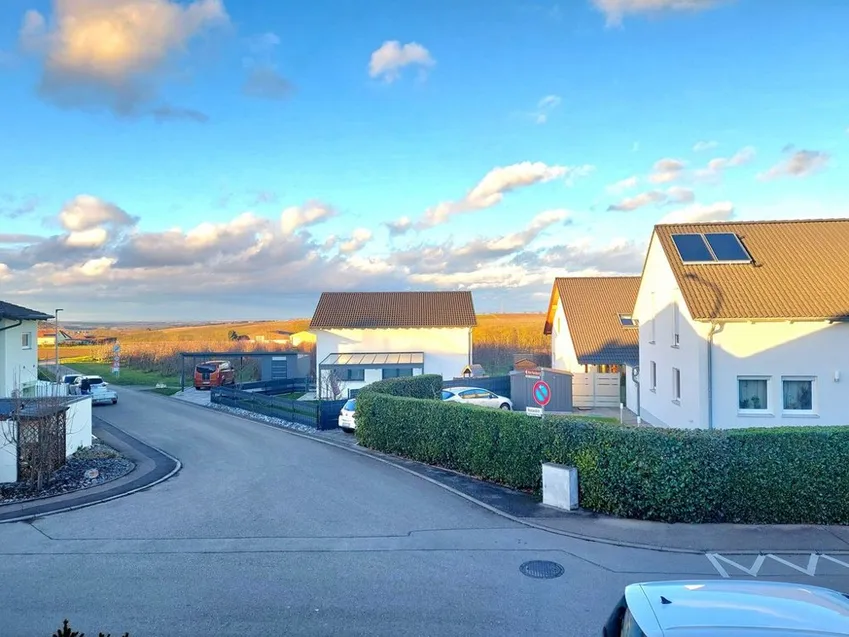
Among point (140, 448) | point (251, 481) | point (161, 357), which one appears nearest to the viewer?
point (251, 481)

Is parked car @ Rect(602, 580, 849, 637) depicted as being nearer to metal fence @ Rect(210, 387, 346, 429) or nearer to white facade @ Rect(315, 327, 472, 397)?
metal fence @ Rect(210, 387, 346, 429)

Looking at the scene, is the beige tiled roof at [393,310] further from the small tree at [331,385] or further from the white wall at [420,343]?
the small tree at [331,385]

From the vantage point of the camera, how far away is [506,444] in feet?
42.1

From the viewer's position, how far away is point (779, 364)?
16828 millimetres

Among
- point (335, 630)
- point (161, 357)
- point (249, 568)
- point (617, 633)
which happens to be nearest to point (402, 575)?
point (335, 630)

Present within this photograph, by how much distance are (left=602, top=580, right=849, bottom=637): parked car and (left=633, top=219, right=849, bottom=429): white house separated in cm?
1402

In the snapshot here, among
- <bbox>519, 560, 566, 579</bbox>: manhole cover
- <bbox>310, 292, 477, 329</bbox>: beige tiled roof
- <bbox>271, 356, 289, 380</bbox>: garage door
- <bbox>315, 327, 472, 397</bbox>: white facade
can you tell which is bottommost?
<bbox>519, 560, 566, 579</bbox>: manhole cover

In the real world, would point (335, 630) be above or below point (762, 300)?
below

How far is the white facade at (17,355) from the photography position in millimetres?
22469

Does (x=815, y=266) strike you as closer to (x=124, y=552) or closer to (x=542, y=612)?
(x=542, y=612)

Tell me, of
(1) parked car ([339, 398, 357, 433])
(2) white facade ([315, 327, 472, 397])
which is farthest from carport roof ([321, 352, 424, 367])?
(1) parked car ([339, 398, 357, 433])

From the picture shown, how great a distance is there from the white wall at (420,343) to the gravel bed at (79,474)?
19737mm

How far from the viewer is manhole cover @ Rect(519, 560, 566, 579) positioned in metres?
8.04

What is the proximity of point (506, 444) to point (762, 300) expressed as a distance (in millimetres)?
10131
